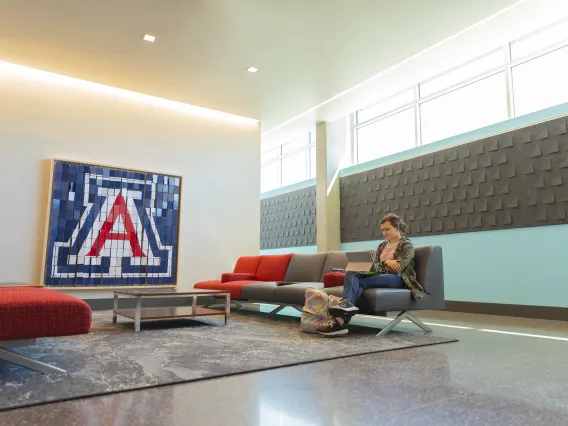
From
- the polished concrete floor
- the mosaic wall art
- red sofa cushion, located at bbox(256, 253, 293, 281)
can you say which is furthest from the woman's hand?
the mosaic wall art

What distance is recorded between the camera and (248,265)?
643 centimetres

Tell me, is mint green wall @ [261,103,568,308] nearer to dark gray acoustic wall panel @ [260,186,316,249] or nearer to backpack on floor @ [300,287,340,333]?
dark gray acoustic wall panel @ [260,186,316,249]

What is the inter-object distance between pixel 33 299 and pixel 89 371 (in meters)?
0.49

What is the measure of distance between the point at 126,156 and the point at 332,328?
449 cm

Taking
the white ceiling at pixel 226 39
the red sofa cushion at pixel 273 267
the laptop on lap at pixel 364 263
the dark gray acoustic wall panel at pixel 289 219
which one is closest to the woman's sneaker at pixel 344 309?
the laptop on lap at pixel 364 263

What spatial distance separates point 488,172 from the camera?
19.2 feet

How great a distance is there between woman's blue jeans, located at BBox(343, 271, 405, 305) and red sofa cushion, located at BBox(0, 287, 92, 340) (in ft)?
6.81

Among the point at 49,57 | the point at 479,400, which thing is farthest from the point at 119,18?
the point at 479,400

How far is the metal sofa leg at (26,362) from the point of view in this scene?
82.1 inches

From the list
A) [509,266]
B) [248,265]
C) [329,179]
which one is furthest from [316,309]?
[329,179]

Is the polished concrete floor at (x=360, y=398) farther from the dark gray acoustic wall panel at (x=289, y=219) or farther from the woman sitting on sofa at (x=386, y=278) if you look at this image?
the dark gray acoustic wall panel at (x=289, y=219)

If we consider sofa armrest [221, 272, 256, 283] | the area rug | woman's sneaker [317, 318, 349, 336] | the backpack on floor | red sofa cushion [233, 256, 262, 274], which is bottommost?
the area rug

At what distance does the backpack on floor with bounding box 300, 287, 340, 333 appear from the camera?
3605mm

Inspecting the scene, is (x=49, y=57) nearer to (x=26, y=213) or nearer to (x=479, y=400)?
(x=26, y=213)
